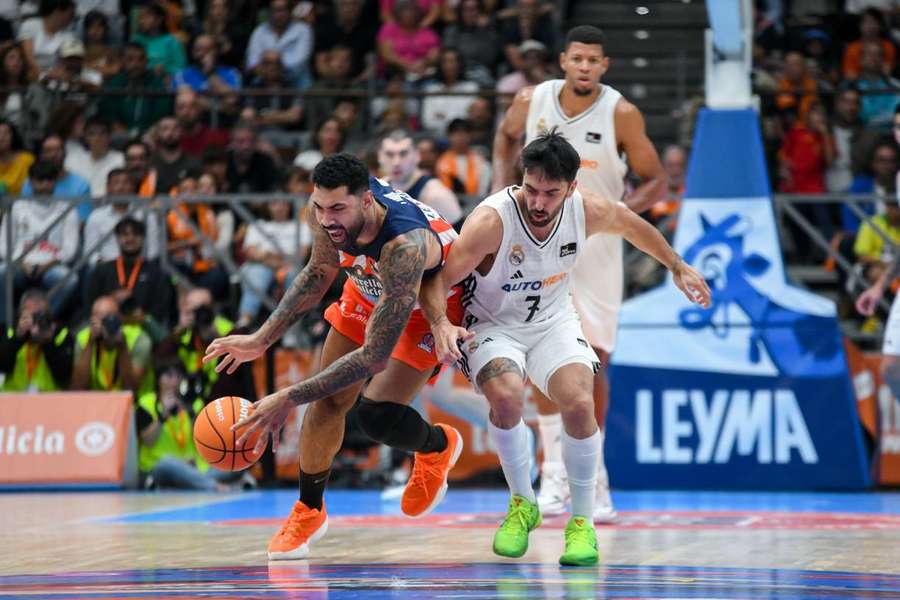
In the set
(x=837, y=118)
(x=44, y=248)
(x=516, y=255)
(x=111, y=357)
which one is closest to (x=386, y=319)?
(x=516, y=255)

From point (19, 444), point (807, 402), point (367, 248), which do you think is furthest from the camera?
point (19, 444)

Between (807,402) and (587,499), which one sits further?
(807,402)

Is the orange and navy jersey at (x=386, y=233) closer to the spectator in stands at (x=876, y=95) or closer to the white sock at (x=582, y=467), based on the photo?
the white sock at (x=582, y=467)

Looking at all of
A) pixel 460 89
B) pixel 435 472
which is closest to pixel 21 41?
pixel 460 89

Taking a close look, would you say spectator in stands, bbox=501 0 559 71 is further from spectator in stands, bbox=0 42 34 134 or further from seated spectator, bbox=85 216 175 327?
spectator in stands, bbox=0 42 34 134

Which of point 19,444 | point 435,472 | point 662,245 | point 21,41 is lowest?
point 19,444

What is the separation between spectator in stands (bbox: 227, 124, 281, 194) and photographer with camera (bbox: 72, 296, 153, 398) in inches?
90.9

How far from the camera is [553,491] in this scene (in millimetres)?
8289

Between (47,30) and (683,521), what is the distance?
1106cm

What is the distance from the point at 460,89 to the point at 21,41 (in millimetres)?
5059

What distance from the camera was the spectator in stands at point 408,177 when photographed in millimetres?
9070

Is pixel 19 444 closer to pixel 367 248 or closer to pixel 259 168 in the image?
pixel 259 168

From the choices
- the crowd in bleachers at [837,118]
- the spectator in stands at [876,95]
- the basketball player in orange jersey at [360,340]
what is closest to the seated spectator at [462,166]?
the crowd in bleachers at [837,118]

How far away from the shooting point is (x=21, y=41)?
15969 mm
